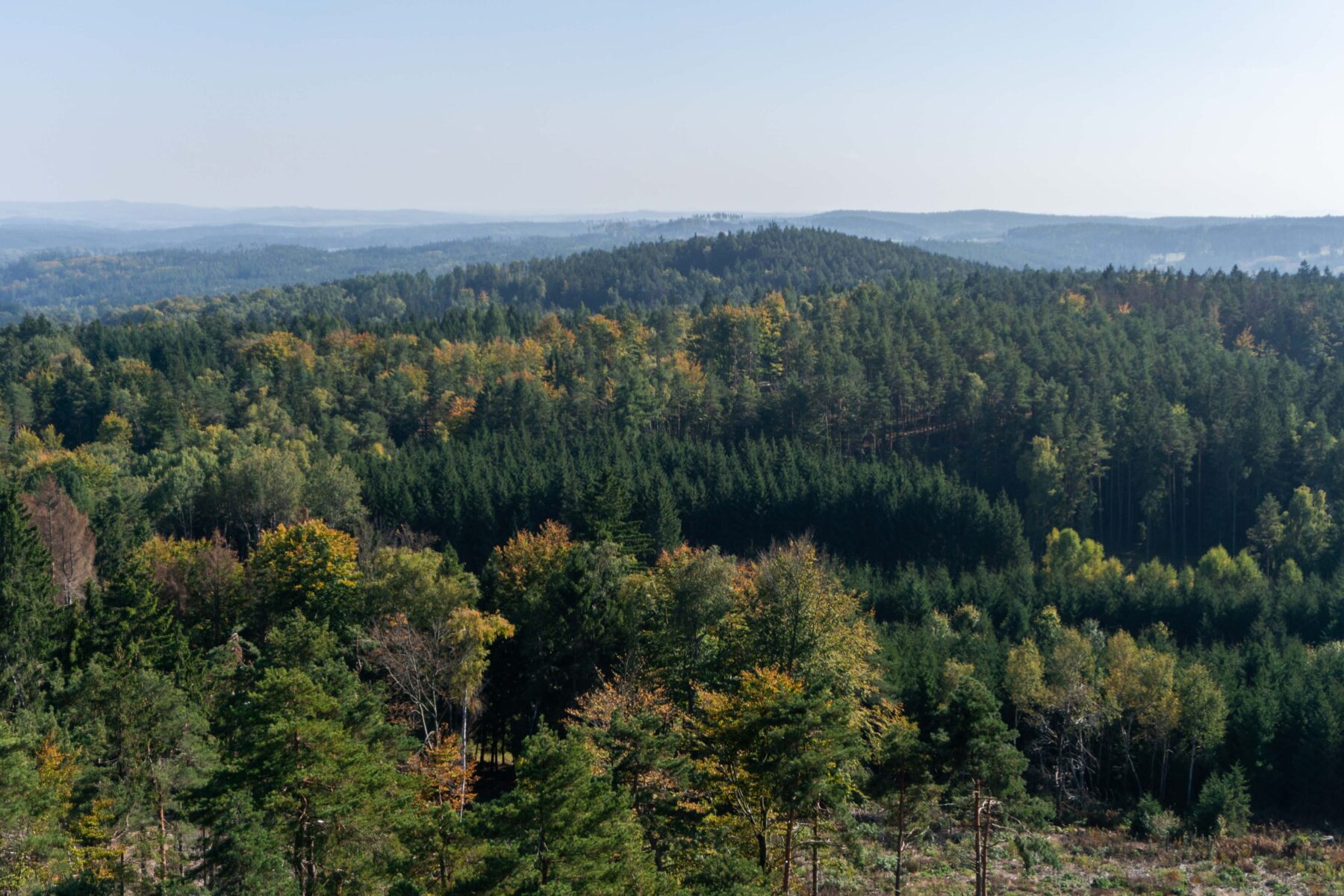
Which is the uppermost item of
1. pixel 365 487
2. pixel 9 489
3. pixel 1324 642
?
pixel 9 489

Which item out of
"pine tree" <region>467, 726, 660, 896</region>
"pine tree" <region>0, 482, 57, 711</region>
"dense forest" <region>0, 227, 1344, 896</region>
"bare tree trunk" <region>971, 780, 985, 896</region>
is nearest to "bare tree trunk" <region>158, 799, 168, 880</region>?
"dense forest" <region>0, 227, 1344, 896</region>

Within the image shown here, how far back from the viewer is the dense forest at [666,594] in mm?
23781

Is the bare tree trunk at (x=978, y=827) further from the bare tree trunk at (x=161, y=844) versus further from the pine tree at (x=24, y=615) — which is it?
the pine tree at (x=24, y=615)

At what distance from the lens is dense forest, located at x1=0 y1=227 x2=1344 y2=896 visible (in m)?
→ 23.8

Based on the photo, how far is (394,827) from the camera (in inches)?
952

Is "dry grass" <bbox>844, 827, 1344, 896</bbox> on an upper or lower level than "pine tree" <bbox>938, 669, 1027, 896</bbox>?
lower

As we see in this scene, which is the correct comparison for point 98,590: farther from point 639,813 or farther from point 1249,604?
point 1249,604

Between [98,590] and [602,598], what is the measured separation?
22.9m

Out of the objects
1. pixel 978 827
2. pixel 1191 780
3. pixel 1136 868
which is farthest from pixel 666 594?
pixel 1191 780

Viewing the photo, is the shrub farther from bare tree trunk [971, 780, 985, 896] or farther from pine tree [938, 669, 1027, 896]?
pine tree [938, 669, 1027, 896]

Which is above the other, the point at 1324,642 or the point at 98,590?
the point at 98,590

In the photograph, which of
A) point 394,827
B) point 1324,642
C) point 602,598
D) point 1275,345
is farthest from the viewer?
point 1275,345

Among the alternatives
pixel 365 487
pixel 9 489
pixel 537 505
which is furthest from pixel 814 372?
pixel 9 489

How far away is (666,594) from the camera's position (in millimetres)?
41156
